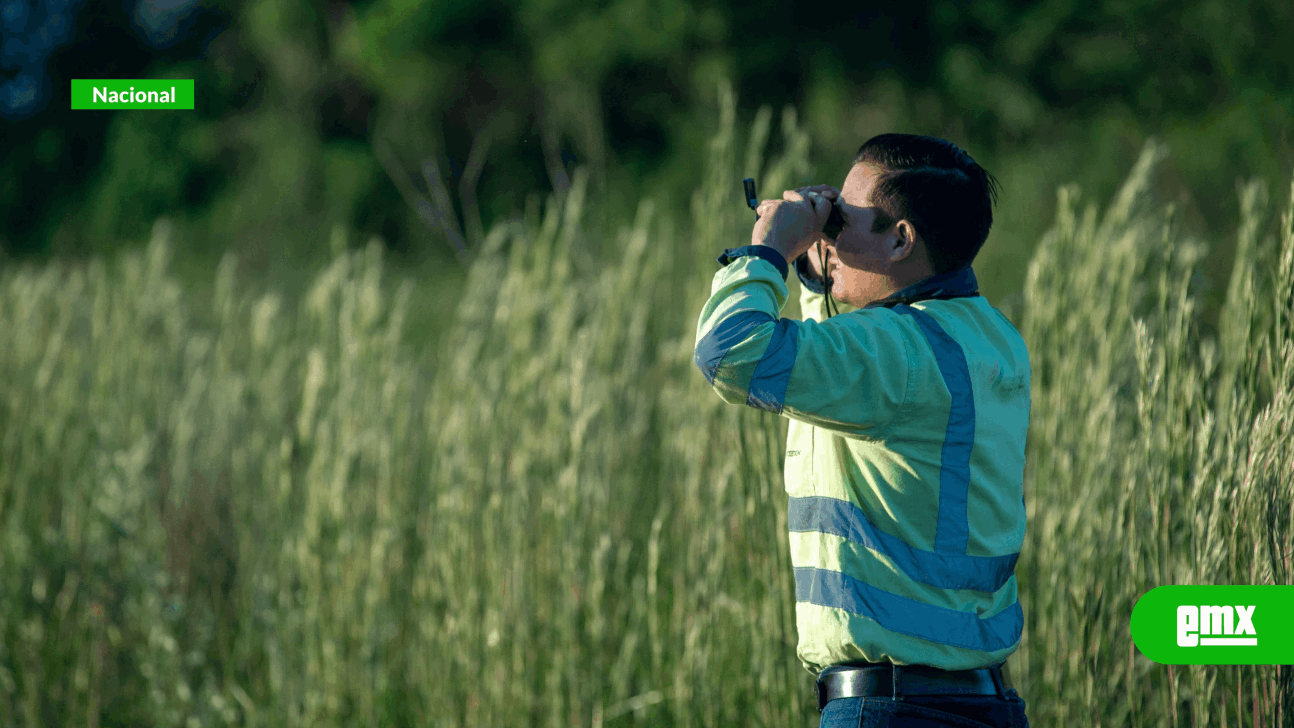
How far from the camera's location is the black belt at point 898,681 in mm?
1058

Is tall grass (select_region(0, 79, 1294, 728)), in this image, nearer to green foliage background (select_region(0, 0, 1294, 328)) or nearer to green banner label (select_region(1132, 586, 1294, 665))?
green banner label (select_region(1132, 586, 1294, 665))

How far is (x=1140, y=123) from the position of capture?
6.24 meters

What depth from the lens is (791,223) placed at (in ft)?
3.53

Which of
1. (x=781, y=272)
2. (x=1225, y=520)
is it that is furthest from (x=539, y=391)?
(x=1225, y=520)

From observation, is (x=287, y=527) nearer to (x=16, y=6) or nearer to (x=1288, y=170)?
(x=1288, y=170)

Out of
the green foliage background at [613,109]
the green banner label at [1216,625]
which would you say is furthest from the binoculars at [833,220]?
the green foliage background at [613,109]

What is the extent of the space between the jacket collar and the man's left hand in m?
0.13

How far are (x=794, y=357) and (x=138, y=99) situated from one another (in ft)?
8.28

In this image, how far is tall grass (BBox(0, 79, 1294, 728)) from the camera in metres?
1.57

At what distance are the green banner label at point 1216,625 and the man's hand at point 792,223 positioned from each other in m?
0.94

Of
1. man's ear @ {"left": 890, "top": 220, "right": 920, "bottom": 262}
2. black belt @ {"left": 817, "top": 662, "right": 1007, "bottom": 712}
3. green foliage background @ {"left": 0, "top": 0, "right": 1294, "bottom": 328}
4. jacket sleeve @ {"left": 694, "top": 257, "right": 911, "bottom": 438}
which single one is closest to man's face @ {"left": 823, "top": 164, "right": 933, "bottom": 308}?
man's ear @ {"left": 890, "top": 220, "right": 920, "bottom": 262}

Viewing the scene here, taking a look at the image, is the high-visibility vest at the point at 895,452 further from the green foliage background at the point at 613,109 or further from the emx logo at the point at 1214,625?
the green foliage background at the point at 613,109

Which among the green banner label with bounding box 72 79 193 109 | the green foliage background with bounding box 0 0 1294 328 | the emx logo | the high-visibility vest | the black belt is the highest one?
the green foliage background with bounding box 0 0 1294 328

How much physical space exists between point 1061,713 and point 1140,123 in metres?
5.74
